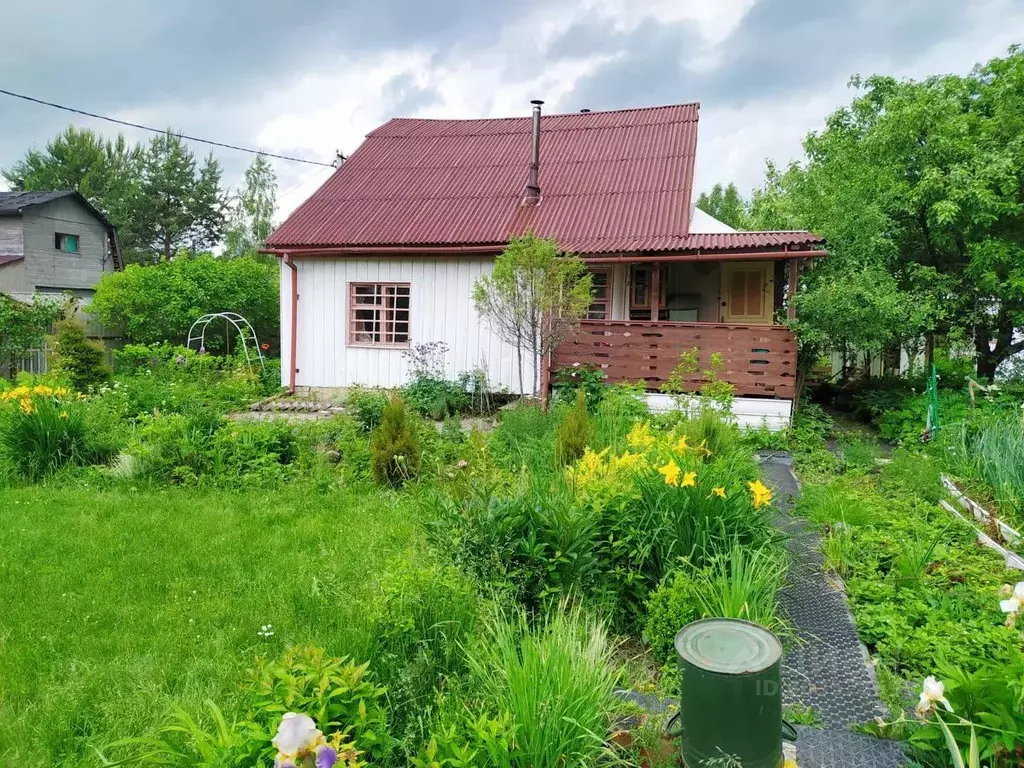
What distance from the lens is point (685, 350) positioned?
9688 millimetres

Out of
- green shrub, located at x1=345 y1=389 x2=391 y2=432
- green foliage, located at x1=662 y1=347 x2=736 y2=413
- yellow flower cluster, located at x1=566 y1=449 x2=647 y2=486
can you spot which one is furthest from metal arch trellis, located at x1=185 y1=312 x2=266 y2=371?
yellow flower cluster, located at x1=566 y1=449 x2=647 y2=486

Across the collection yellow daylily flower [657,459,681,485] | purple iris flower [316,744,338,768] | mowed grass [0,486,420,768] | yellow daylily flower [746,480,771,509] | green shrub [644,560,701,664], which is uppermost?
yellow daylily flower [657,459,681,485]

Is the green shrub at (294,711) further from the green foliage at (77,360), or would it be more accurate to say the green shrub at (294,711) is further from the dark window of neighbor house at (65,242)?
the dark window of neighbor house at (65,242)

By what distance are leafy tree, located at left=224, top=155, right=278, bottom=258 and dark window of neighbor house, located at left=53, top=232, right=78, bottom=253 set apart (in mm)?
6350

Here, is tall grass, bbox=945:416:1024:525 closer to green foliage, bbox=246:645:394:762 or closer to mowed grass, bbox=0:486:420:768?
mowed grass, bbox=0:486:420:768

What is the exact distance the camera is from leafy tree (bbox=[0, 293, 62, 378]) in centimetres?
1346

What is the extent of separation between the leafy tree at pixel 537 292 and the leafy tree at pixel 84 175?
3609 cm

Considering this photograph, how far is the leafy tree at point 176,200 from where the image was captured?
38.1 m

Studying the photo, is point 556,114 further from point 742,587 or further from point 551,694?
point 551,694

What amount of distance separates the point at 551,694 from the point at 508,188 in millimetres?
11987

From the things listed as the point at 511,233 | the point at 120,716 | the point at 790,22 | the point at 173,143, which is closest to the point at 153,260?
the point at 173,143

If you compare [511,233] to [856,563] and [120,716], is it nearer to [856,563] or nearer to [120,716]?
[856,563]

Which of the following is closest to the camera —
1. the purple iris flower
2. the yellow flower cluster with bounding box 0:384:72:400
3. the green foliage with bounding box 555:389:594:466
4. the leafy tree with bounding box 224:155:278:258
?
the purple iris flower

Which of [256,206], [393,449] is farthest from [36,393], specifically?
[256,206]
